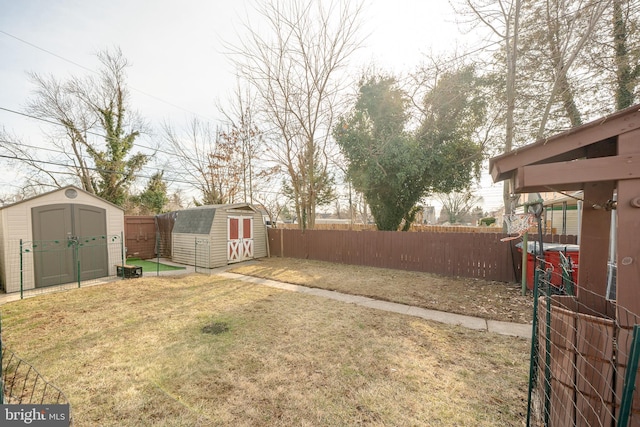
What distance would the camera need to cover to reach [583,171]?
184 centimetres

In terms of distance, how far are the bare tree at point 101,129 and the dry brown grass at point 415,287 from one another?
1229 cm

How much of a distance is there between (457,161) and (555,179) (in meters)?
9.72

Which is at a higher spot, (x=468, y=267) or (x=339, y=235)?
(x=339, y=235)

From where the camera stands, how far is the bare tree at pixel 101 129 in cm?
1557

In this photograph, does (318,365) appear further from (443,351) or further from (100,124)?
(100,124)

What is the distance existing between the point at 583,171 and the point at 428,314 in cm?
394

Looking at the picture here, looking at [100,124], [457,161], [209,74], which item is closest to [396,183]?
[457,161]

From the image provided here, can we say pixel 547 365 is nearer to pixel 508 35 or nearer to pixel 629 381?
pixel 629 381

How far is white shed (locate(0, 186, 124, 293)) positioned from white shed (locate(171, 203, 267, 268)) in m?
2.52

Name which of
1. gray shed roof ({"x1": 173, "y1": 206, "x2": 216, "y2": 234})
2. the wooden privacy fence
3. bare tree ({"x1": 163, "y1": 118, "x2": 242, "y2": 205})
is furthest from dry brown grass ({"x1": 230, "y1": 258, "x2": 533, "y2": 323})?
bare tree ({"x1": 163, "y1": 118, "x2": 242, "y2": 205})

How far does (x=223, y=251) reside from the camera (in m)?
10.3

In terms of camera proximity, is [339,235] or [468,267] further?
[339,235]

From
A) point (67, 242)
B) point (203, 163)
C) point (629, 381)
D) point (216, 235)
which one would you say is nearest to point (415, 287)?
point (629, 381)

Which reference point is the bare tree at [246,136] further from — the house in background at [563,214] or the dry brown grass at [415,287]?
the house in background at [563,214]
